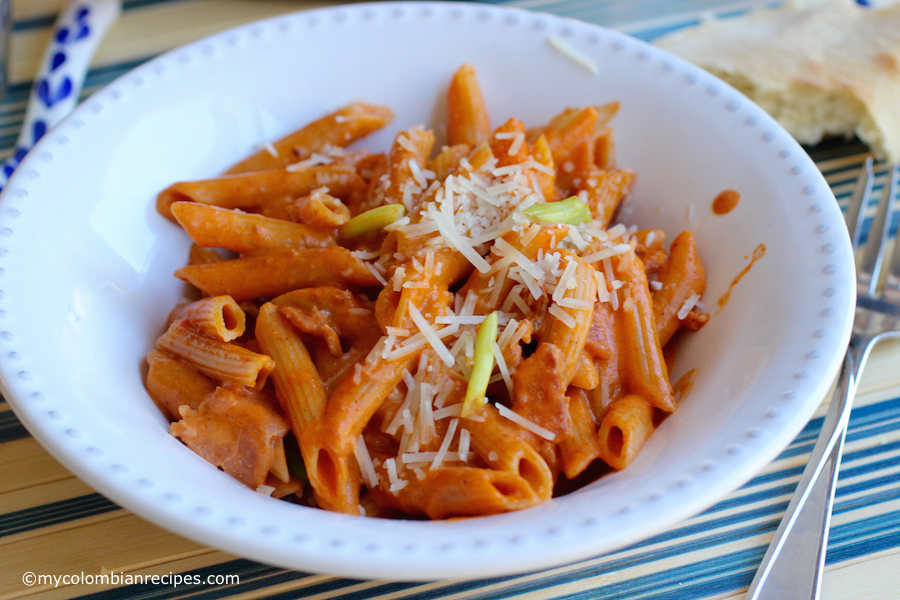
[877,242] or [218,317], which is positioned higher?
[218,317]

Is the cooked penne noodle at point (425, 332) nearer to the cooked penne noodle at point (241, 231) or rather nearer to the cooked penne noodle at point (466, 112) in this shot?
the cooked penne noodle at point (241, 231)

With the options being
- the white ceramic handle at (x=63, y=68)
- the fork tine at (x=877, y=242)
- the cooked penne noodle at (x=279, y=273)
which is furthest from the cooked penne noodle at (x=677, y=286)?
the white ceramic handle at (x=63, y=68)

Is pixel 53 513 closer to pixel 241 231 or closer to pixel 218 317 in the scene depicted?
pixel 218 317

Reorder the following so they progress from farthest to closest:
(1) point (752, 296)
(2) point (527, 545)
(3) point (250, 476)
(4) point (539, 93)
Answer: (4) point (539, 93), (1) point (752, 296), (3) point (250, 476), (2) point (527, 545)

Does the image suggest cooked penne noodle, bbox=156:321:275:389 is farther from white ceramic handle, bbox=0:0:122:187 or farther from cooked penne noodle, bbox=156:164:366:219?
white ceramic handle, bbox=0:0:122:187

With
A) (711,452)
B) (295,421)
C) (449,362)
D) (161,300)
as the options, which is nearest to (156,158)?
(161,300)

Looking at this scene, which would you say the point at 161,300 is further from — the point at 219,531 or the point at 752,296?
the point at 752,296

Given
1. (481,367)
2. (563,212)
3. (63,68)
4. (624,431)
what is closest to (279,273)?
(481,367)
